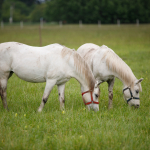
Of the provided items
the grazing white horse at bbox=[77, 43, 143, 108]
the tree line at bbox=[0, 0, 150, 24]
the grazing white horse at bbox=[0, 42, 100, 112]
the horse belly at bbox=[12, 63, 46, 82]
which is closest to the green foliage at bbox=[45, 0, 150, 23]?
the tree line at bbox=[0, 0, 150, 24]

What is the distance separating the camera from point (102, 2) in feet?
146

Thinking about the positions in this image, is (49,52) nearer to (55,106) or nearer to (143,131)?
(55,106)

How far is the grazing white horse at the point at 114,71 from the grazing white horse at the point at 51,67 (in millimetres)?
418

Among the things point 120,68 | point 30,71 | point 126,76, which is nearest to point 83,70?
point 120,68

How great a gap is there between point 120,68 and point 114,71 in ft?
0.56

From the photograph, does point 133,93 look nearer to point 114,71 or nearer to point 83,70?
point 114,71

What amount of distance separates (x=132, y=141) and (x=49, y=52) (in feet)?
8.43

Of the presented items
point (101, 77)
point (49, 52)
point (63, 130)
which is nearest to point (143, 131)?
point (63, 130)

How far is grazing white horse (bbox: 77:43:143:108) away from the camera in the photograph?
15.2ft

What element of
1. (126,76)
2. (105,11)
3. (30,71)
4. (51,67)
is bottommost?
(126,76)

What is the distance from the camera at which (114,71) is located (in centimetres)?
486

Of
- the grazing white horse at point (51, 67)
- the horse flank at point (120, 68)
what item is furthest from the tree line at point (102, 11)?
the grazing white horse at point (51, 67)

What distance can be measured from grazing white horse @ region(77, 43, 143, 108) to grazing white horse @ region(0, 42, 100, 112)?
1.37 ft

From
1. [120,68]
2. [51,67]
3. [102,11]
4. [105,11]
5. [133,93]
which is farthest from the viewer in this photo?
[102,11]
